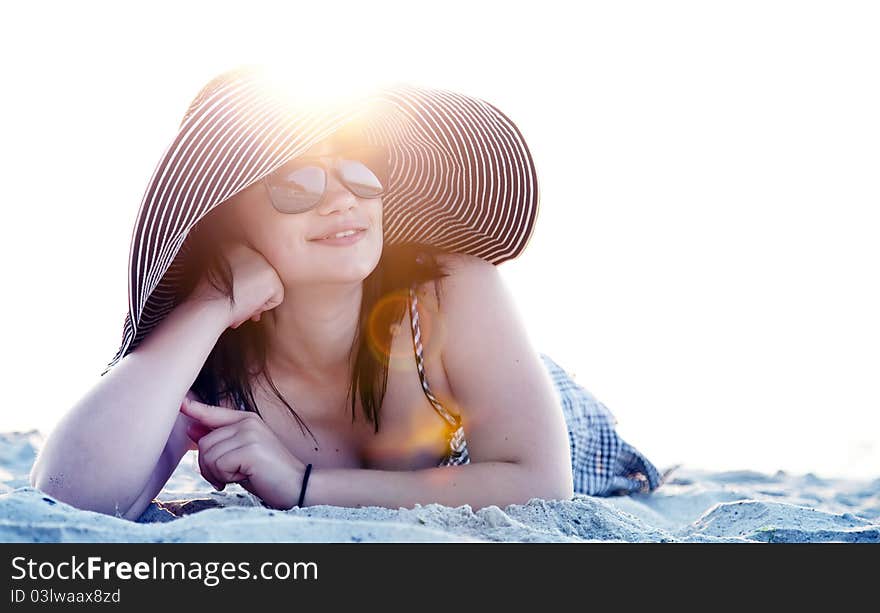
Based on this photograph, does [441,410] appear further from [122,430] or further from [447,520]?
[122,430]

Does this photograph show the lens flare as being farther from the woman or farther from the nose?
the nose

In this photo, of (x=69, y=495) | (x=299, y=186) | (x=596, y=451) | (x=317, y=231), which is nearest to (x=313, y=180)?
(x=299, y=186)

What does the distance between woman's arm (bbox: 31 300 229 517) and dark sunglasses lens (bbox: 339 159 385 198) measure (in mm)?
626

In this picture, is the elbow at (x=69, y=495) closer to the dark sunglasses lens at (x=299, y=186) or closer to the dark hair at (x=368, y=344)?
the dark hair at (x=368, y=344)

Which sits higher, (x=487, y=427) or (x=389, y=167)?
(x=389, y=167)

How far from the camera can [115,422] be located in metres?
2.32

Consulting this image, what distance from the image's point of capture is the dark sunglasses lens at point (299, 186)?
2428 millimetres

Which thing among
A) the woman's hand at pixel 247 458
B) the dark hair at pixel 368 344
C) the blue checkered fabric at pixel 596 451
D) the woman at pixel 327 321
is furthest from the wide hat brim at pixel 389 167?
the blue checkered fabric at pixel 596 451

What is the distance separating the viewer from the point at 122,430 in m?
2.31

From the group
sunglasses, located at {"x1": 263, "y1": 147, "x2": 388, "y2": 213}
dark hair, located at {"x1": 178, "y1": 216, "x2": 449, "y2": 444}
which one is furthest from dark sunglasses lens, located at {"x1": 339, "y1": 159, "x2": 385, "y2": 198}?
dark hair, located at {"x1": 178, "y1": 216, "x2": 449, "y2": 444}

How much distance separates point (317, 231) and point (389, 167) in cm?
46
